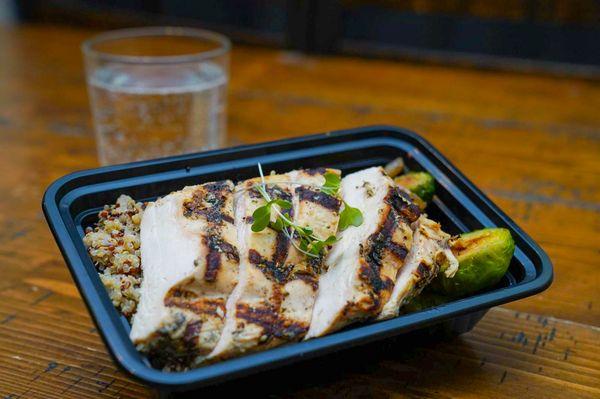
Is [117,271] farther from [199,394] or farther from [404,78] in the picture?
[404,78]

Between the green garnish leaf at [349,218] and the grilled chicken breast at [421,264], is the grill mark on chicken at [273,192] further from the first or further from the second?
the grilled chicken breast at [421,264]

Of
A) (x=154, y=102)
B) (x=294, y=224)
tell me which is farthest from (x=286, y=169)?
(x=154, y=102)

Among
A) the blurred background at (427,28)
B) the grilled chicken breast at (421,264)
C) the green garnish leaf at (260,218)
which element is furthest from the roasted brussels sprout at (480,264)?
the blurred background at (427,28)

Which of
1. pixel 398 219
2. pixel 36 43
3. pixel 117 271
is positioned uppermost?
pixel 398 219

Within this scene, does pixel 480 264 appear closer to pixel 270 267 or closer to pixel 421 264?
pixel 421 264

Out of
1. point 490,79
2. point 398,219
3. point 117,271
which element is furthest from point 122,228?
point 490,79
